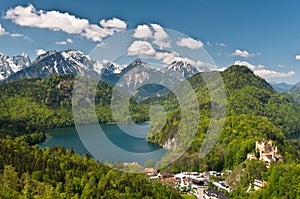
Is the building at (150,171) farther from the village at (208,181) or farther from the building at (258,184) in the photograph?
the building at (258,184)

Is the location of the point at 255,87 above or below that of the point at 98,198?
above

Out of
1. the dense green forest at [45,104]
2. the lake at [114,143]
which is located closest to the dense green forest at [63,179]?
the lake at [114,143]

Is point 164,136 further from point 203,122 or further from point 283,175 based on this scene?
point 283,175

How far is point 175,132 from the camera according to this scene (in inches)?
1797

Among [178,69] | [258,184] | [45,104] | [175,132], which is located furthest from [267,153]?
[45,104]

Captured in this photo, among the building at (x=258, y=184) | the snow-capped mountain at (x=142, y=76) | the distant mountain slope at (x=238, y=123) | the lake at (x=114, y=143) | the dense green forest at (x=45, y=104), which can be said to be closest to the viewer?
the lake at (x=114, y=143)

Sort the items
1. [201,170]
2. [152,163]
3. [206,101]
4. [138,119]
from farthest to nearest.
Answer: [138,119], [206,101], [201,170], [152,163]

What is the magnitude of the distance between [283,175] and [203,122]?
22413mm

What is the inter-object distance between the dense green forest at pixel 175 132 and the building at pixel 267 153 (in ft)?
2.57

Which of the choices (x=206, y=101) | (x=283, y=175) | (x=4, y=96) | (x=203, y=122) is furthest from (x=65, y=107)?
(x=283, y=175)

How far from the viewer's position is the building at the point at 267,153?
1068 inches

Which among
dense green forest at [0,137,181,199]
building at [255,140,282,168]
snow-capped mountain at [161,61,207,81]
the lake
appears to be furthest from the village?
snow-capped mountain at [161,61,207,81]

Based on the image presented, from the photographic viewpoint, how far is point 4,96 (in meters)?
94.3

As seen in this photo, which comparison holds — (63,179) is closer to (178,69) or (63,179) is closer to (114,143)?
(114,143)
